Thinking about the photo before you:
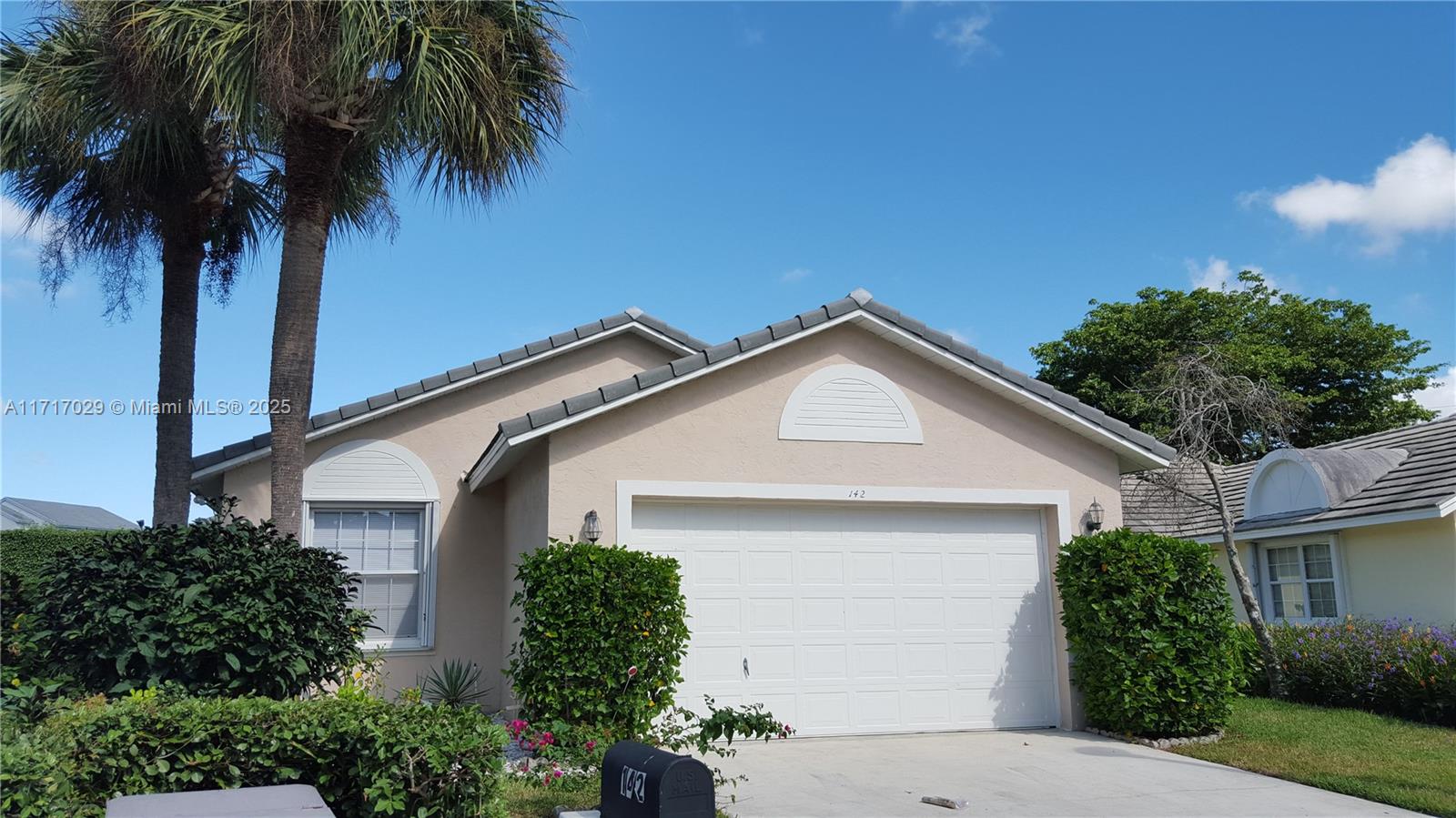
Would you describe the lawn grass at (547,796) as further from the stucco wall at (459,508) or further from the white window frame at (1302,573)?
the white window frame at (1302,573)

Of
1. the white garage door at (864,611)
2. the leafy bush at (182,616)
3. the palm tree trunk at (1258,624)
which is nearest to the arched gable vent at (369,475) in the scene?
the white garage door at (864,611)

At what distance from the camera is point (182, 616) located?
6.95m

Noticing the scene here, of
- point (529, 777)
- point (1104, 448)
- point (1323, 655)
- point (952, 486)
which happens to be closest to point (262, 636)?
point (529, 777)

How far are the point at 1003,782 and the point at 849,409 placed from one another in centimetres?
402

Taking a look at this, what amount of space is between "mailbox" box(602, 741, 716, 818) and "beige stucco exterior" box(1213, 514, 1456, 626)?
9239 mm

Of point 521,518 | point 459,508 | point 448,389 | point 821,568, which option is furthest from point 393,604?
point 821,568

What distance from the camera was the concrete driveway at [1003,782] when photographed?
7023 millimetres

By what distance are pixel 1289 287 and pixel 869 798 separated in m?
28.9

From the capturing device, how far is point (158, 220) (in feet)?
41.2

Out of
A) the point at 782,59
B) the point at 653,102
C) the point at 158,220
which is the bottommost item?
the point at 158,220

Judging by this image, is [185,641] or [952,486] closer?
[185,641]

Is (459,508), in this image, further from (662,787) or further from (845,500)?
(662,787)

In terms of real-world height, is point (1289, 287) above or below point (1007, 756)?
→ above

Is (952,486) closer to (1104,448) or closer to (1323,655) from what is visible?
(1104,448)
